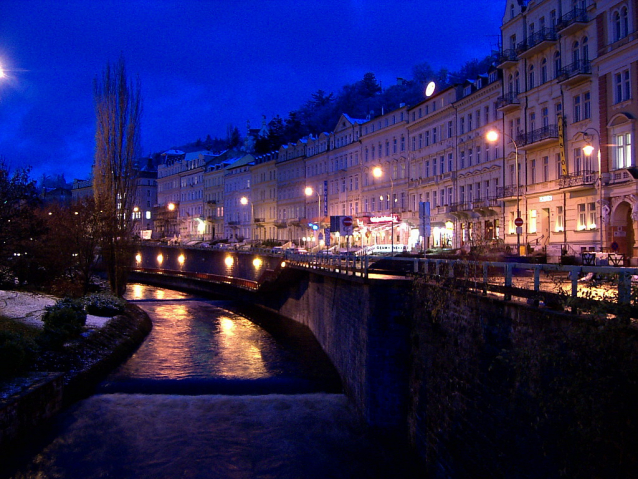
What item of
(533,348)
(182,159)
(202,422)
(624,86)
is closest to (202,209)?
(182,159)

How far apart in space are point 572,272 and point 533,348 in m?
1.30

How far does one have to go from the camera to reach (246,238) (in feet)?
343

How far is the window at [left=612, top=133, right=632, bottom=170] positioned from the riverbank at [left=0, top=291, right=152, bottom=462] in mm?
27899

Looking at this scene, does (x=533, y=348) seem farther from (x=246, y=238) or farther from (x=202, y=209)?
(x=202, y=209)

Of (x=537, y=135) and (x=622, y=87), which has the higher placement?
(x=622, y=87)

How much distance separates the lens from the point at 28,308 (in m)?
29.7

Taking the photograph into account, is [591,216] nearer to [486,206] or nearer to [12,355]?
[486,206]

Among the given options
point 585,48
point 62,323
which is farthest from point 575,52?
point 62,323

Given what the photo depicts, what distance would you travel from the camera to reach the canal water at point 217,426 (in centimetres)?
1537

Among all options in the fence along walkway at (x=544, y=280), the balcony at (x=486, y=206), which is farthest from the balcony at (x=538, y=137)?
the fence along walkway at (x=544, y=280)

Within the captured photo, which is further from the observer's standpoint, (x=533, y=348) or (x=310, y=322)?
(x=310, y=322)

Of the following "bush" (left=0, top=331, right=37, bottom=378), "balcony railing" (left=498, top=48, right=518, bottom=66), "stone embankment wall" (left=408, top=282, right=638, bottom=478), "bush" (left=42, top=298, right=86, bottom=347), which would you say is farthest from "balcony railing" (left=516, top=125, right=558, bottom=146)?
"bush" (left=0, top=331, right=37, bottom=378)

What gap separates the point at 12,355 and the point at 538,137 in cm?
3433

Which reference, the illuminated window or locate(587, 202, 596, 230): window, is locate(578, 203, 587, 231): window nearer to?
locate(587, 202, 596, 230): window
